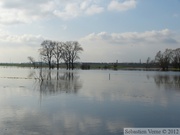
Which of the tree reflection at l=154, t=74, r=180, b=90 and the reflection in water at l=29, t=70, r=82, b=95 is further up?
the reflection in water at l=29, t=70, r=82, b=95

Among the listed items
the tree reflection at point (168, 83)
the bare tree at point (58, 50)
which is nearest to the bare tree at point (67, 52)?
the bare tree at point (58, 50)

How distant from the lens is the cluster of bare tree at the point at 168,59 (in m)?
108

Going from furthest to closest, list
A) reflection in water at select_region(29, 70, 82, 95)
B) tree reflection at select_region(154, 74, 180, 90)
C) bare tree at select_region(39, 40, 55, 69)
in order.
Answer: bare tree at select_region(39, 40, 55, 69)
tree reflection at select_region(154, 74, 180, 90)
reflection in water at select_region(29, 70, 82, 95)

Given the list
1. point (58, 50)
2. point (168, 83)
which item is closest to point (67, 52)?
point (58, 50)

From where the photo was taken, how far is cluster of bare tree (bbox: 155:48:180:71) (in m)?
108

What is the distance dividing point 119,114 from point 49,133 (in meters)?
4.70

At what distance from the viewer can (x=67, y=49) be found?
107m

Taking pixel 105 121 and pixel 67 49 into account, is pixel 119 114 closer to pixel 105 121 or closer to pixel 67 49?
pixel 105 121

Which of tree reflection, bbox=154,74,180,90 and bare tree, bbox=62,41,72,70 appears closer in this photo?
tree reflection, bbox=154,74,180,90

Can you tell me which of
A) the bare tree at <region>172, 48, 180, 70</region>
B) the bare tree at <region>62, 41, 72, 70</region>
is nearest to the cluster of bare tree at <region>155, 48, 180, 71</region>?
the bare tree at <region>172, 48, 180, 70</region>

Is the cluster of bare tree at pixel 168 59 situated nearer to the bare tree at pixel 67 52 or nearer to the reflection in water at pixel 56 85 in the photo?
the bare tree at pixel 67 52

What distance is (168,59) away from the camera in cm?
10988

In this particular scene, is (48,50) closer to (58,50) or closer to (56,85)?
(58,50)

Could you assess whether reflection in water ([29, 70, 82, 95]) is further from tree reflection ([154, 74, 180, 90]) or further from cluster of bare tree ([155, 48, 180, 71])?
cluster of bare tree ([155, 48, 180, 71])
